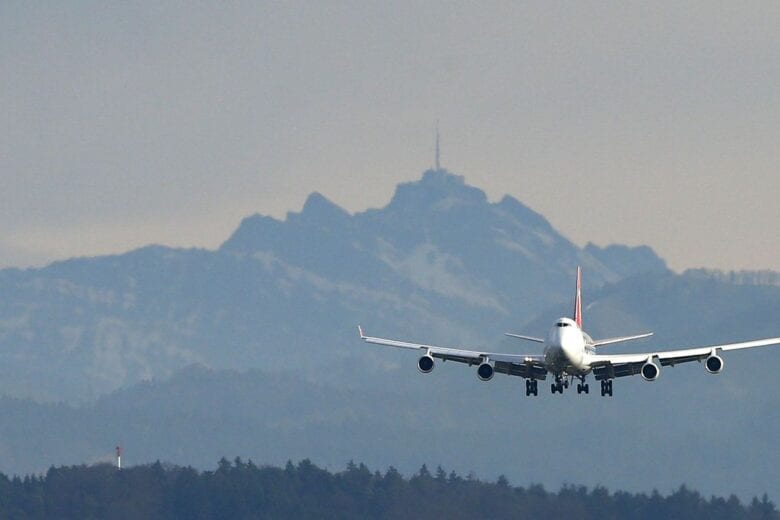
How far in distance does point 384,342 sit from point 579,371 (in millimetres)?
13977

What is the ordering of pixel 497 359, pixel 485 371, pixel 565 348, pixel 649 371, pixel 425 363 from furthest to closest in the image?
pixel 497 359, pixel 485 371, pixel 425 363, pixel 649 371, pixel 565 348

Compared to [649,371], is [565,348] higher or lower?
higher

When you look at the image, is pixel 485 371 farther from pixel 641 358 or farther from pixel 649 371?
pixel 649 371

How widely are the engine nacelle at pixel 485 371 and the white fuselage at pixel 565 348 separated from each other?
523 centimetres

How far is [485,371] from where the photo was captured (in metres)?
149

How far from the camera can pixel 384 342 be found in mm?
148750

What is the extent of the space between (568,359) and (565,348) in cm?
121

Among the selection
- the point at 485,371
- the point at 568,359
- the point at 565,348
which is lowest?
the point at 568,359

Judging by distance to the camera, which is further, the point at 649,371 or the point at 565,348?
the point at 649,371

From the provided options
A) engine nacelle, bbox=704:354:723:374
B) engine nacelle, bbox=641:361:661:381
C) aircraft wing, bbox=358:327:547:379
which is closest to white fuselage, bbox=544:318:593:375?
aircraft wing, bbox=358:327:547:379

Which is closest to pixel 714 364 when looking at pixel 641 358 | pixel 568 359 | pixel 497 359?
pixel 641 358

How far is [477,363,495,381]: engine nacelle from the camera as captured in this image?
148562 millimetres

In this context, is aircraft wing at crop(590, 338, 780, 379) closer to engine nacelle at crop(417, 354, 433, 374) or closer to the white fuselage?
the white fuselage

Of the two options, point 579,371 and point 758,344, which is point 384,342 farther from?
point 758,344
